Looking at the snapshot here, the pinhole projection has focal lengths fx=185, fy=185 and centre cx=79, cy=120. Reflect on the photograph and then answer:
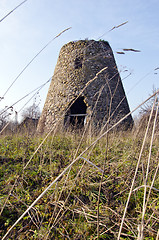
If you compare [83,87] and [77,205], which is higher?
[83,87]

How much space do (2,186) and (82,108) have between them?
7797 mm

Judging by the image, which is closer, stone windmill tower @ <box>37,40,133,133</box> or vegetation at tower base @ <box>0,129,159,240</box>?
vegetation at tower base @ <box>0,129,159,240</box>

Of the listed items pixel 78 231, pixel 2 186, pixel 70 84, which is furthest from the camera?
pixel 70 84

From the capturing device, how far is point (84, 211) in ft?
5.18

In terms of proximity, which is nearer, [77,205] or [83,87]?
[77,205]

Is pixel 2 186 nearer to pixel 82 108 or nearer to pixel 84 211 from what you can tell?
pixel 84 211

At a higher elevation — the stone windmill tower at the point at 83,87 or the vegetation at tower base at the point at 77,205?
the stone windmill tower at the point at 83,87

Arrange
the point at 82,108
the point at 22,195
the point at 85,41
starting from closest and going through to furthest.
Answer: the point at 22,195 < the point at 85,41 < the point at 82,108

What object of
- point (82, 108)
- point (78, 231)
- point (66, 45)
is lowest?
point (78, 231)

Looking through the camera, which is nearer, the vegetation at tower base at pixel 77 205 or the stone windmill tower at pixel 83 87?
the vegetation at tower base at pixel 77 205

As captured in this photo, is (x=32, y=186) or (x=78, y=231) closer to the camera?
(x=78, y=231)

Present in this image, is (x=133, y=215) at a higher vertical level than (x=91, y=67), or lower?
lower

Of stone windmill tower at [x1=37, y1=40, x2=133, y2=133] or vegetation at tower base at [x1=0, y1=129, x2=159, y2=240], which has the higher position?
stone windmill tower at [x1=37, y1=40, x2=133, y2=133]

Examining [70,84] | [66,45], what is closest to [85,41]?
[66,45]
